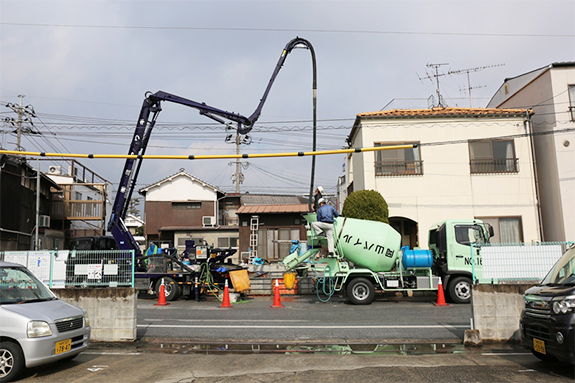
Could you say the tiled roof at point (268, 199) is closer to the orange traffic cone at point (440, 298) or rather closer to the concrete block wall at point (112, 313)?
the orange traffic cone at point (440, 298)

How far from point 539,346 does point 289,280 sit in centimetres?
1090

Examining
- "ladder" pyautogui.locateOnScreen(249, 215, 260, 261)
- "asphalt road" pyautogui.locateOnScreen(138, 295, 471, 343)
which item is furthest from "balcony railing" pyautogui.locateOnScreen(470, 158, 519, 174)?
"ladder" pyautogui.locateOnScreen(249, 215, 260, 261)

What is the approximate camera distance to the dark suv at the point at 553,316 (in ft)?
19.4

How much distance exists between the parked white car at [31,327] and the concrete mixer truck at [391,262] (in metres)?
8.80

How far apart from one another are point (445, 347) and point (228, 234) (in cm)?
2380

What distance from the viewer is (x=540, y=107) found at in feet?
72.4

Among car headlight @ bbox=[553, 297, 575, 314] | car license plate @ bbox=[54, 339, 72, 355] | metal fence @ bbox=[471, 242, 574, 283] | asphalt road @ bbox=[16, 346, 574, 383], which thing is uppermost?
metal fence @ bbox=[471, 242, 574, 283]

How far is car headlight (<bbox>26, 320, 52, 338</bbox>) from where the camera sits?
6.27 metres

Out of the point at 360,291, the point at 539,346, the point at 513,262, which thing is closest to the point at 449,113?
the point at 360,291

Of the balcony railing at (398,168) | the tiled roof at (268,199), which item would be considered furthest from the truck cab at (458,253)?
the tiled roof at (268,199)

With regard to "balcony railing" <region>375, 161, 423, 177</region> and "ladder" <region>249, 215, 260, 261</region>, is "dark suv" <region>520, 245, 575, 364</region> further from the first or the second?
"ladder" <region>249, 215, 260, 261</region>

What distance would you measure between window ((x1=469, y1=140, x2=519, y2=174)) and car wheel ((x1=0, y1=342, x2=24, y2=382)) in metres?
20.5

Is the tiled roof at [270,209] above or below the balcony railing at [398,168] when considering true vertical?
below

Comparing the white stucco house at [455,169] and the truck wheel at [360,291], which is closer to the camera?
the truck wheel at [360,291]
